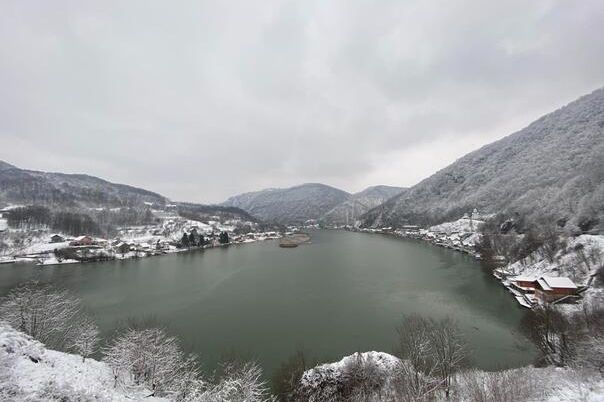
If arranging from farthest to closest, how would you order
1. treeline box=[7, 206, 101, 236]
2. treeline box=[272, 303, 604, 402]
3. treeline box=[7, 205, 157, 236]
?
treeline box=[7, 205, 157, 236] < treeline box=[7, 206, 101, 236] < treeline box=[272, 303, 604, 402]

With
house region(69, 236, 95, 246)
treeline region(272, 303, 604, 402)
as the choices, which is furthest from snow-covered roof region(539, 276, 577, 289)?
house region(69, 236, 95, 246)

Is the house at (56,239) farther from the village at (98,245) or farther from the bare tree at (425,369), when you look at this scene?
the bare tree at (425,369)

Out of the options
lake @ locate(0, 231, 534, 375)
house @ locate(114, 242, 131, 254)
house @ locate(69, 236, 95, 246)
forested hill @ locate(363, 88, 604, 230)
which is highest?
forested hill @ locate(363, 88, 604, 230)

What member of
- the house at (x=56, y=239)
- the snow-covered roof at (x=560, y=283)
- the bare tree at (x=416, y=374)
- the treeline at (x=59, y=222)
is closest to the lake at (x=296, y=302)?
the snow-covered roof at (x=560, y=283)

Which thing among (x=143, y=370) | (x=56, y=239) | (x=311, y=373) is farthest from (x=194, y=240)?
(x=311, y=373)

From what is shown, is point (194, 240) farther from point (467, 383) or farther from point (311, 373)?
point (467, 383)

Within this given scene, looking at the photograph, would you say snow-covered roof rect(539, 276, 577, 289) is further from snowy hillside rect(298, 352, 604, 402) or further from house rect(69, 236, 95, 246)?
house rect(69, 236, 95, 246)

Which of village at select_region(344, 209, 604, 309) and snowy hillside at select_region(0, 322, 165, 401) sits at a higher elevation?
snowy hillside at select_region(0, 322, 165, 401)
